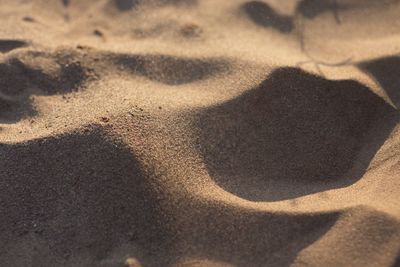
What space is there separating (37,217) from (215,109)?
2.57 ft

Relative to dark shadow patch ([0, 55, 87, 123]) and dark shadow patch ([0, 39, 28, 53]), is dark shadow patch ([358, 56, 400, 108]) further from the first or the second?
dark shadow patch ([0, 39, 28, 53])

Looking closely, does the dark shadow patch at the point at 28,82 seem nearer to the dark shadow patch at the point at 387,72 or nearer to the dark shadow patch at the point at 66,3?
the dark shadow patch at the point at 66,3

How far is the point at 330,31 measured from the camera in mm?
2164

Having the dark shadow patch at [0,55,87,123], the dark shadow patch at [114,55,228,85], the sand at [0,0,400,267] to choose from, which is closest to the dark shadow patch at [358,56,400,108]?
the sand at [0,0,400,267]

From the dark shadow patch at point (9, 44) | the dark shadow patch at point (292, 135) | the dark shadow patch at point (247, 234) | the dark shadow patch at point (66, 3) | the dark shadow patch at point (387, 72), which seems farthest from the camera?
the dark shadow patch at point (66, 3)

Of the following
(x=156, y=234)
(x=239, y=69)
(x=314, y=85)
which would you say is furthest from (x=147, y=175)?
(x=314, y=85)

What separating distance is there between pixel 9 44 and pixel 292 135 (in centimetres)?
144

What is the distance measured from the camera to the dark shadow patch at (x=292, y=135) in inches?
64.6

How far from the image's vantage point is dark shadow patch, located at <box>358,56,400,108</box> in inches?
73.5

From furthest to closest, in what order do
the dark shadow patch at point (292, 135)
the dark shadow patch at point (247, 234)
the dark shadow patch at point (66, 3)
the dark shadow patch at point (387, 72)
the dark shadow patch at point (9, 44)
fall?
1. the dark shadow patch at point (66, 3)
2. the dark shadow patch at point (9, 44)
3. the dark shadow patch at point (387, 72)
4. the dark shadow patch at point (292, 135)
5. the dark shadow patch at point (247, 234)

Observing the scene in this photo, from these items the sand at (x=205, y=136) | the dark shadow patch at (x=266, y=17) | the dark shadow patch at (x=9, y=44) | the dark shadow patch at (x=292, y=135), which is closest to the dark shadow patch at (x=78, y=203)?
the sand at (x=205, y=136)

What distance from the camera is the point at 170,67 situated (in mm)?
1999

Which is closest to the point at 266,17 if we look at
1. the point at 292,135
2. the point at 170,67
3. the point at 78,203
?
the point at 170,67

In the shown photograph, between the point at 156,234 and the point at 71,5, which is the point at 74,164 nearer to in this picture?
the point at 156,234
